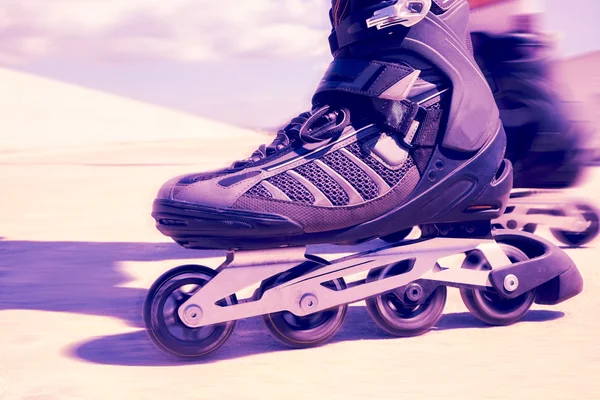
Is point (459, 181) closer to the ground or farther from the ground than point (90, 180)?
closer to the ground

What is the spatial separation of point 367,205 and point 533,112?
4.10ft

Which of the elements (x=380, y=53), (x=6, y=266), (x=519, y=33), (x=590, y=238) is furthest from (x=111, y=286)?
(x=590, y=238)

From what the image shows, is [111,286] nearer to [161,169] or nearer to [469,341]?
[469,341]

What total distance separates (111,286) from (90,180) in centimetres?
496

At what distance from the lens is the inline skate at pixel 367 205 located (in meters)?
1.76

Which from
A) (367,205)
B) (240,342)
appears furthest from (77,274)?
(367,205)

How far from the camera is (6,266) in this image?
3.02m

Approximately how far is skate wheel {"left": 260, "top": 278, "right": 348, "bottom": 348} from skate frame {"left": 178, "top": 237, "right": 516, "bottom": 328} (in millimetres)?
34

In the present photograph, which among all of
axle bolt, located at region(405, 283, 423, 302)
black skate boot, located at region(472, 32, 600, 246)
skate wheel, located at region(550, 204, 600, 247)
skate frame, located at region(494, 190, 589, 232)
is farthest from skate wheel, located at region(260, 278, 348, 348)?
skate wheel, located at region(550, 204, 600, 247)

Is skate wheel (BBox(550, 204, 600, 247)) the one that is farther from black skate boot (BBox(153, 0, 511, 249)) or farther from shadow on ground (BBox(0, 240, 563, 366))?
black skate boot (BBox(153, 0, 511, 249))

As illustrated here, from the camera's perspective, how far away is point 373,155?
1867mm

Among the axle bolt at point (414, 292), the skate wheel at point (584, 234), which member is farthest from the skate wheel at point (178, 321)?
the skate wheel at point (584, 234)

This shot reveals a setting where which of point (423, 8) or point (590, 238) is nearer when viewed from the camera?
point (423, 8)

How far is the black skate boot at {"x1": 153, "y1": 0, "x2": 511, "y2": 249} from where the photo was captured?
1.80 m
